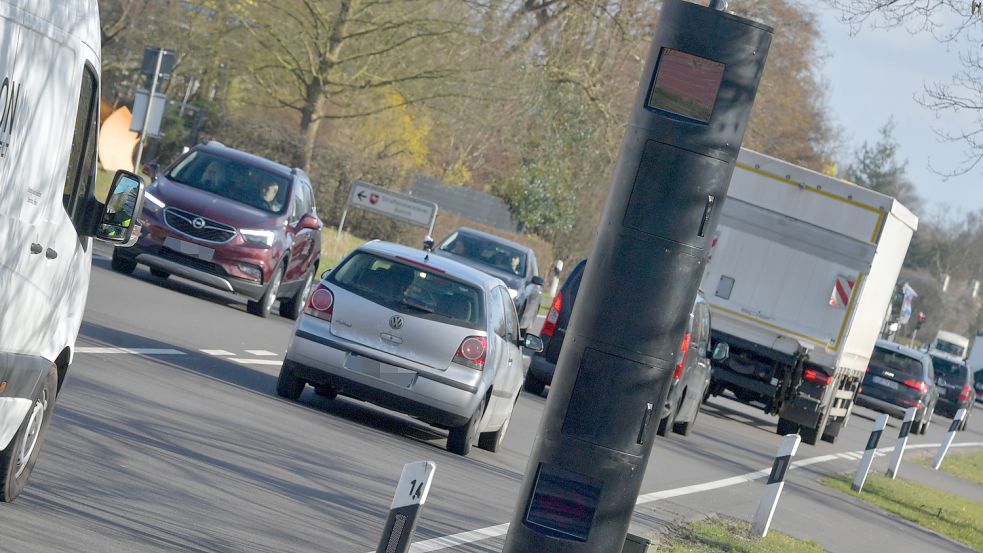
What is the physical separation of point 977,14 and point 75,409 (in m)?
8.58

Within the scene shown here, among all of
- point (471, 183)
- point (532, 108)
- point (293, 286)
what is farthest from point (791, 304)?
point (471, 183)

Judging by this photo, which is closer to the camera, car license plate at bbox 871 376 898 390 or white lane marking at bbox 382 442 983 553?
white lane marking at bbox 382 442 983 553

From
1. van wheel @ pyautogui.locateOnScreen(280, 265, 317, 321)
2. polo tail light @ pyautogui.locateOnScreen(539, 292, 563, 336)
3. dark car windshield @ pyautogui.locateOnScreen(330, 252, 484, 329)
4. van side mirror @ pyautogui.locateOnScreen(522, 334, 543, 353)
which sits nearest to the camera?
dark car windshield @ pyautogui.locateOnScreen(330, 252, 484, 329)

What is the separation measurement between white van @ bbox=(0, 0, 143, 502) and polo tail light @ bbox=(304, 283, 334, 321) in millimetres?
5260

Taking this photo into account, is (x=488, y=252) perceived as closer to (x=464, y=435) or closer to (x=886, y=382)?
(x=886, y=382)

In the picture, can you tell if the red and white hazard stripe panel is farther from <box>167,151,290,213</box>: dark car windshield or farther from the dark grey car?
<box>167,151,290,213</box>: dark car windshield

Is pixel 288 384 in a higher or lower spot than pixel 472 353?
lower

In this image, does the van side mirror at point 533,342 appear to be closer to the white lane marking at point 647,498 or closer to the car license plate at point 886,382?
A: the white lane marking at point 647,498

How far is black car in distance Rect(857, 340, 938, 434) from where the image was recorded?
3409 cm

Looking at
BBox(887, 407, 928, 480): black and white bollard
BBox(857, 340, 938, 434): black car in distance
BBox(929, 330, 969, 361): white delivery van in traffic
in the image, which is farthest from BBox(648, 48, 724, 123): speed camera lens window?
BBox(929, 330, 969, 361): white delivery van in traffic

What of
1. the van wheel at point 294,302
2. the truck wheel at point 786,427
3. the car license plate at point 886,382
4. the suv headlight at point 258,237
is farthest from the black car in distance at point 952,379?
the suv headlight at point 258,237

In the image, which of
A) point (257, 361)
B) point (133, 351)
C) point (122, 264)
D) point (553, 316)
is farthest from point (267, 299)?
point (133, 351)

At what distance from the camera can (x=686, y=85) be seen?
6250mm

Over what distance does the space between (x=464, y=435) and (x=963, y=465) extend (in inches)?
729
